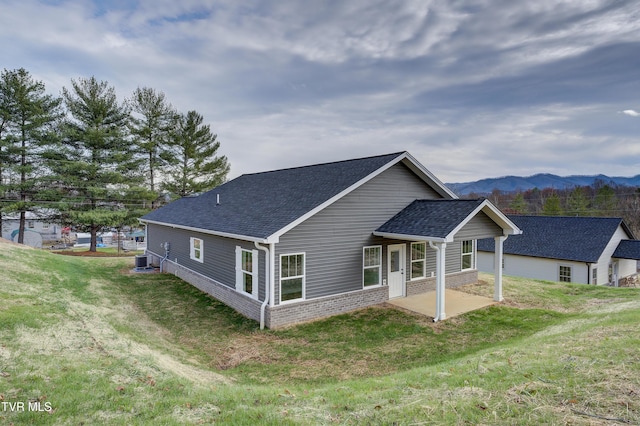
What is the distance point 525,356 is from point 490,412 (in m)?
2.42

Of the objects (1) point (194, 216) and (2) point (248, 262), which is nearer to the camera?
(2) point (248, 262)

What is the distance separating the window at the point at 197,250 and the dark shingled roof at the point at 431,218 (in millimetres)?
7218

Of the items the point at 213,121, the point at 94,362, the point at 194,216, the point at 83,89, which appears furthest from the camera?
the point at 213,121

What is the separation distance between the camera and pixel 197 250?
1425cm

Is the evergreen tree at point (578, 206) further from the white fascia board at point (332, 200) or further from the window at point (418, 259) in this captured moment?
the white fascia board at point (332, 200)

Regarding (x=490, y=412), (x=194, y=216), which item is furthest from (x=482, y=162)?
(x=490, y=412)

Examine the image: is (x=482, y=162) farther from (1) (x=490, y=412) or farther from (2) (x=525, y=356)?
(1) (x=490, y=412)

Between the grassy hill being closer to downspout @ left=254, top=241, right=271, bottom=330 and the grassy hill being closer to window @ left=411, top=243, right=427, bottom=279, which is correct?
downspout @ left=254, top=241, right=271, bottom=330

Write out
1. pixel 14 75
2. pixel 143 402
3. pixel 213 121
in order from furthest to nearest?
1. pixel 213 121
2. pixel 14 75
3. pixel 143 402

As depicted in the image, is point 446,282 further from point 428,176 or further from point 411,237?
point 411,237

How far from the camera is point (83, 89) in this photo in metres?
26.2

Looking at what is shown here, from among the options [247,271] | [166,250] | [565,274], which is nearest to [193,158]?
[166,250]

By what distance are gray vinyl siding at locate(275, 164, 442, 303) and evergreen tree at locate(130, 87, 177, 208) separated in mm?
24401

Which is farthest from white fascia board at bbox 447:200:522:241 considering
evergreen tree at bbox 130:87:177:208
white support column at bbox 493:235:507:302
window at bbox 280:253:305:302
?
evergreen tree at bbox 130:87:177:208
